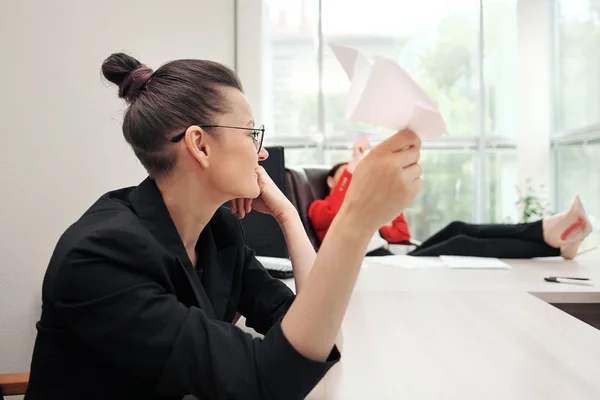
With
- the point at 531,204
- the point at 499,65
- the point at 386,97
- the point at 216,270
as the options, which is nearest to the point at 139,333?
the point at 216,270

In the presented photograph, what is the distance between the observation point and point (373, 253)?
2795 mm

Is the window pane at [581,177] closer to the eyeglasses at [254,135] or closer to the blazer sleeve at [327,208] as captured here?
the blazer sleeve at [327,208]

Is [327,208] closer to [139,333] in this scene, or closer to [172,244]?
[172,244]

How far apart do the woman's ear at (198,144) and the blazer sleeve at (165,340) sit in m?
0.23

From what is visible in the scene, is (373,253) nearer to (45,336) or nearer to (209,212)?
(209,212)

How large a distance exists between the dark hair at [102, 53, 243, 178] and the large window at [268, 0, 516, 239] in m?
3.98

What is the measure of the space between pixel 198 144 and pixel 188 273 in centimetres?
23

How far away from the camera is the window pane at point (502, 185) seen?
15.9 ft

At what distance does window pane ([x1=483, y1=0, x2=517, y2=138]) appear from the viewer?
4809mm

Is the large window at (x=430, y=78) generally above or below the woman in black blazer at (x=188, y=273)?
above

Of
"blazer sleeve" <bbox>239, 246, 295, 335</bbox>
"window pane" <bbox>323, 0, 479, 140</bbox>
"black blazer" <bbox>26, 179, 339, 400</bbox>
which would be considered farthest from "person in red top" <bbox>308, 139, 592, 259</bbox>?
"window pane" <bbox>323, 0, 479, 140</bbox>

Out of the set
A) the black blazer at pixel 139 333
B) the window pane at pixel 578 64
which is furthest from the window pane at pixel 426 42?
the black blazer at pixel 139 333

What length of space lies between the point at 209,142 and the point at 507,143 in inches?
180

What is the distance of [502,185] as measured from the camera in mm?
4918
